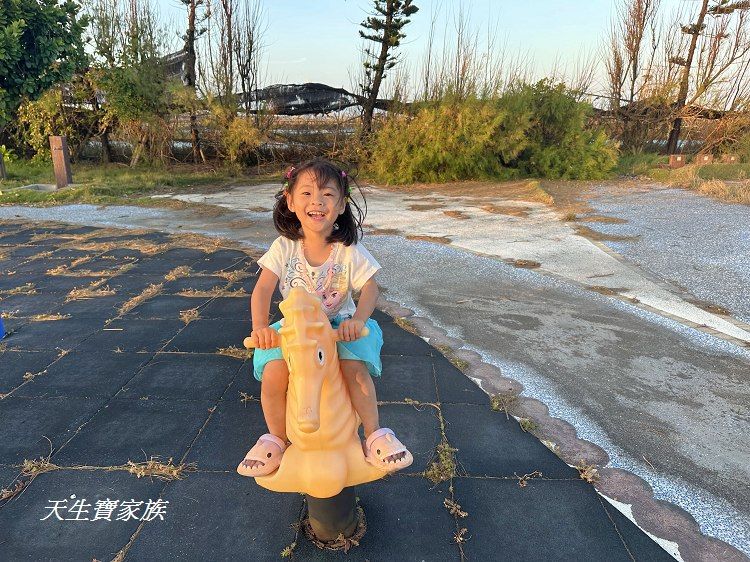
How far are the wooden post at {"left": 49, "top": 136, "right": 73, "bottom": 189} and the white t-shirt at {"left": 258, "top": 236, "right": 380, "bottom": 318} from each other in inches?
396

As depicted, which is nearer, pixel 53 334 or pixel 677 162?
pixel 53 334

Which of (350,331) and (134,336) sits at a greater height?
(350,331)

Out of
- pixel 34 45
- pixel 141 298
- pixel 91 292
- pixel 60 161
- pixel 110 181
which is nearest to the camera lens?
pixel 141 298

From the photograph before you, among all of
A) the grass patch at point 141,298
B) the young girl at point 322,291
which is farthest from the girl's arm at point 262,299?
the grass patch at point 141,298

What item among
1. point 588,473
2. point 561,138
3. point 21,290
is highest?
point 561,138

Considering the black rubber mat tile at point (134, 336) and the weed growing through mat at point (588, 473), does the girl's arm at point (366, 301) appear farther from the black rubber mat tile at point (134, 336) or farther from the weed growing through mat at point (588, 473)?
the black rubber mat tile at point (134, 336)

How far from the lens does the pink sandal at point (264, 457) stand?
1.42 m

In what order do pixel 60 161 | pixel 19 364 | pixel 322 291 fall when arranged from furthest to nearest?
1. pixel 60 161
2. pixel 19 364
3. pixel 322 291

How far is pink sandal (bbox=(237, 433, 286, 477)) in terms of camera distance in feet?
4.64

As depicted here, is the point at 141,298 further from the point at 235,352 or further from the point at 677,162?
the point at 677,162

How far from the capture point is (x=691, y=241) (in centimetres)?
556

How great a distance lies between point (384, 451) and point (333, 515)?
26cm

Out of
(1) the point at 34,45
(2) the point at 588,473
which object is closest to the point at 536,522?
(2) the point at 588,473

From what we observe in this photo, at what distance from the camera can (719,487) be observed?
181 cm
